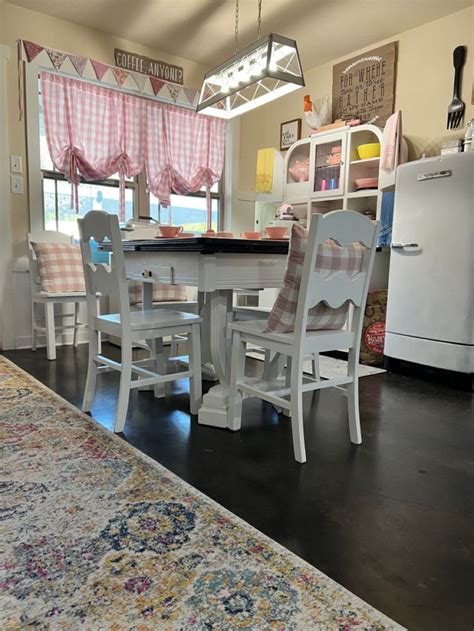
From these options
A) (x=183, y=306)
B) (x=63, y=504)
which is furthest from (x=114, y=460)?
(x=183, y=306)

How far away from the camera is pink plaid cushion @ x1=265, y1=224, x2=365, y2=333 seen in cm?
173

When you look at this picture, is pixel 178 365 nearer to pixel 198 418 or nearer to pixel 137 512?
pixel 198 418

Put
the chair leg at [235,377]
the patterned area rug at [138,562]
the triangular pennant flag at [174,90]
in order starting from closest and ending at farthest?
the patterned area rug at [138,562]
the chair leg at [235,377]
the triangular pennant flag at [174,90]

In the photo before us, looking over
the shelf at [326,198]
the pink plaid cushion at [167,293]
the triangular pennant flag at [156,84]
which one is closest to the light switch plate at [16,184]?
the pink plaid cushion at [167,293]

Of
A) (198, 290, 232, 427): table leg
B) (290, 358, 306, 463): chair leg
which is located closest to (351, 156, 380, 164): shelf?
(198, 290, 232, 427): table leg

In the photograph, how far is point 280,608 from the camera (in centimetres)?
99

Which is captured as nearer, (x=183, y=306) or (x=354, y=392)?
(x=354, y=392)

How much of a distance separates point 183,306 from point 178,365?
39 centimetres

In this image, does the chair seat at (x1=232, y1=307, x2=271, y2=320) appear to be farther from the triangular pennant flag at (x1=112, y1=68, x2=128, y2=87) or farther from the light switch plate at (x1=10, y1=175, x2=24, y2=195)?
the triangular pennant flag at (x1=112, y1=68, x2=128, y2=87)

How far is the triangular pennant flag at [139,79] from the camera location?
13.8ft

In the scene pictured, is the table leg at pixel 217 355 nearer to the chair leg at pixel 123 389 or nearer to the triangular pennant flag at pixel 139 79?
the chair leg at pixel 123 389

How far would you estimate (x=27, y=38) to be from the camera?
3.66m

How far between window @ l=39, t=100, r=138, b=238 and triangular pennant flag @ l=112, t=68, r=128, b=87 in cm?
74

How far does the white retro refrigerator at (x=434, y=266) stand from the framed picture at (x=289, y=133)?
5.89ft
